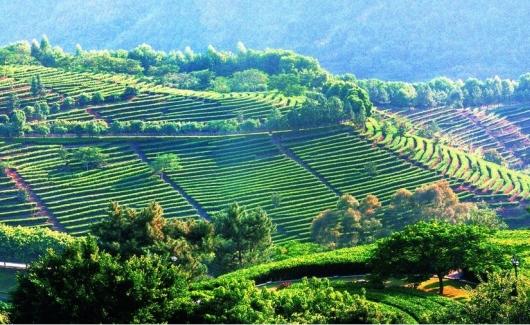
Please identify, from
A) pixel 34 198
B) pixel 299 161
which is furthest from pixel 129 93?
pixel 34 198

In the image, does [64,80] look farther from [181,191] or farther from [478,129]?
[478,129]

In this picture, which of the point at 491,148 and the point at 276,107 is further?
the point at 491,148

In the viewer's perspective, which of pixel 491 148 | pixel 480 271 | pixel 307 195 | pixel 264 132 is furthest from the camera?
pixel 491 148

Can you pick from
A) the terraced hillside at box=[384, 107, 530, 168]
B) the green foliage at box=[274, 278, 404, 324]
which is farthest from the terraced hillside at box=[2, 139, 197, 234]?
the green foliage at box=[274, 278, 404, 324]

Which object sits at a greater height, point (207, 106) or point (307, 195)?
point (207, 106)

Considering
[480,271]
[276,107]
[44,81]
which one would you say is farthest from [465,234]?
[44,81]

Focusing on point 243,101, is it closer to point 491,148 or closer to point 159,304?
point 491,148
